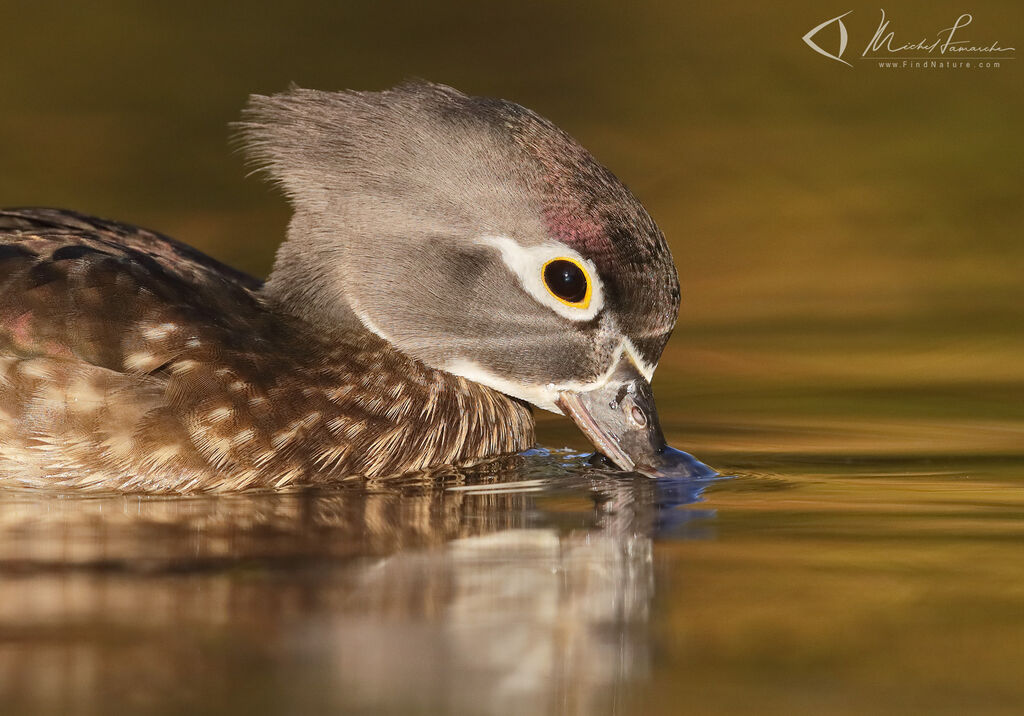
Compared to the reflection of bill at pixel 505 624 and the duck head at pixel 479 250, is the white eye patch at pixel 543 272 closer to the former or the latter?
the duck head at pixel 479 250

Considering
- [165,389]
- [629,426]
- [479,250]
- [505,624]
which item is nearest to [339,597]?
[505,624]

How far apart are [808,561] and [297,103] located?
3033 millimetres

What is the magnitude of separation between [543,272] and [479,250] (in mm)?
296

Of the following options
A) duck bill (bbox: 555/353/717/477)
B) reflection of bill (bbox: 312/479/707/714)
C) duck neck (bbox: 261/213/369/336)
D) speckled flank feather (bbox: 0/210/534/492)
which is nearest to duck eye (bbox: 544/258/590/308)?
duck bill (bbox: 555/353/717/477)

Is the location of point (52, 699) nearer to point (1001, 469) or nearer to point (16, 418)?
point (16, 418)

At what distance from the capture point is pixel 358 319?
6.96m

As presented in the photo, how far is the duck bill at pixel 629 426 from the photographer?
259 inches

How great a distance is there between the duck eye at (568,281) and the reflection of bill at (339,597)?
0.73 meters

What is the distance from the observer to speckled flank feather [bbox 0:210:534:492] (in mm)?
6102
